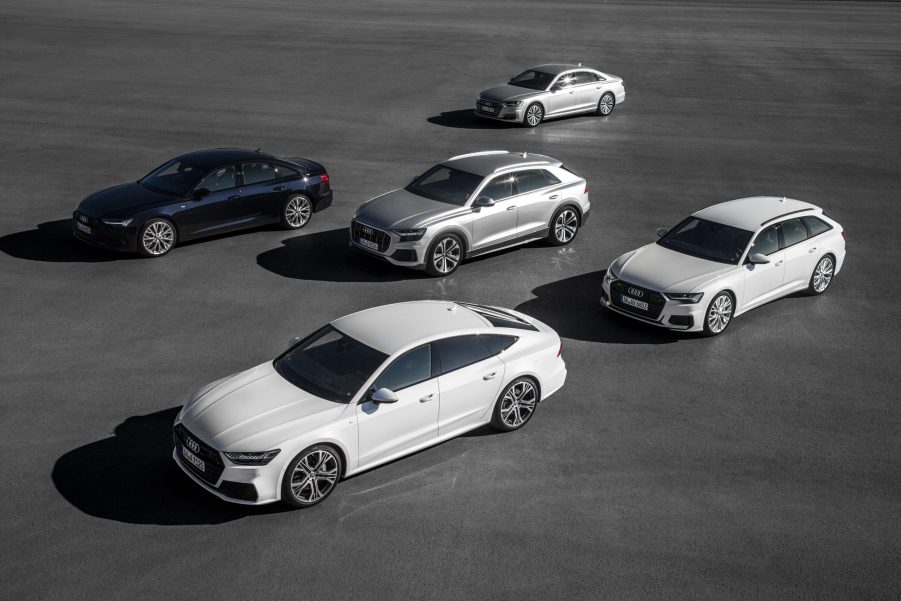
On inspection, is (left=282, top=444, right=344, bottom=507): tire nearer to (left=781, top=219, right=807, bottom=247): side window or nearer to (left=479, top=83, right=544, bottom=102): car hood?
(left=781, top=219, right=807, bottom=247): side window

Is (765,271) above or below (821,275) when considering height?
above

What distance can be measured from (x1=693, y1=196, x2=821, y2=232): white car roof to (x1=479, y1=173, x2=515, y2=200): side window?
3.30 metres

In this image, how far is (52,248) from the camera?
52.4 feet

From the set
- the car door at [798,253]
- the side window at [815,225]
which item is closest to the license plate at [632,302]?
the car door at [798,253]

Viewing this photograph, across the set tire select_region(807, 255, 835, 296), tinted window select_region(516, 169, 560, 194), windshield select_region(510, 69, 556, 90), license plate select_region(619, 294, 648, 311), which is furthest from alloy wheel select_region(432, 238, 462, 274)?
windshield select_region(510, 69, 556, 90)

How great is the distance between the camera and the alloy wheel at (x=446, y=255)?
49.8 feet

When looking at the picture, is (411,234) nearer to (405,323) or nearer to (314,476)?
(405,323)

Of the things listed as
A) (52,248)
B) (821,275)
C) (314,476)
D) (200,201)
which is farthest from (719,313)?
(52,248)

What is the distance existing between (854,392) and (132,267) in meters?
11.5

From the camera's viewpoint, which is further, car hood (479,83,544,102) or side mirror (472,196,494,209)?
car hood (479,83,544,102)

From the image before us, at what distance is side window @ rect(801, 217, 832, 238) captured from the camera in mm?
14773

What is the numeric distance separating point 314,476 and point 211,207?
27.9 feet

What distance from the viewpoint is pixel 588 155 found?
22859 millimetres

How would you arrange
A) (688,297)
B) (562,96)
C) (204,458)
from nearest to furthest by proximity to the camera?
1. (204,458)
2. (688,297)
3. (562,96)
